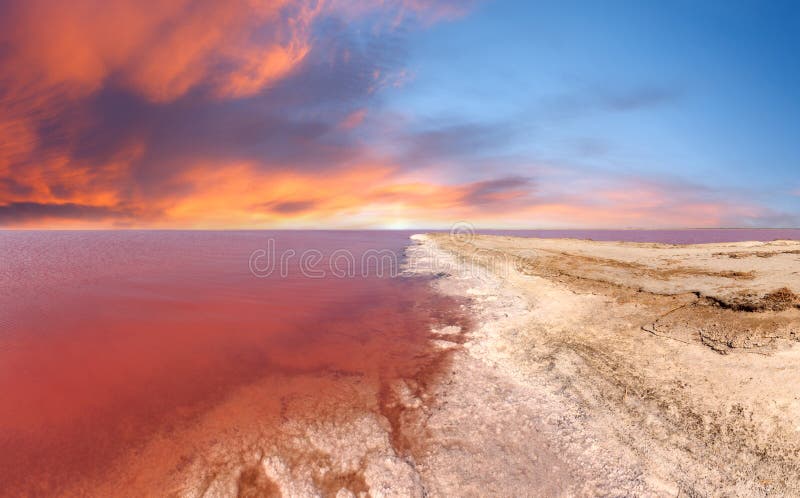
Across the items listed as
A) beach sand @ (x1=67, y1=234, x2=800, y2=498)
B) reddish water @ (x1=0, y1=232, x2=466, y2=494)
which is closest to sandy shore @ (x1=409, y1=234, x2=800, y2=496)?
beach sand @ (x1=67, y1=234, x2=800, y2=498)

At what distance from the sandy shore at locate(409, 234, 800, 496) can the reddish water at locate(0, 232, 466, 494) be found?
2110 mm

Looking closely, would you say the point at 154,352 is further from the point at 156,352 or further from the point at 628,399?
the point at 628,399

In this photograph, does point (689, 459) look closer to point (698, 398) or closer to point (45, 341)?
point (698, 398)

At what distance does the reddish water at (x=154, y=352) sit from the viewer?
5297 mm

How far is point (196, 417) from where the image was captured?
A: 19.0 feet

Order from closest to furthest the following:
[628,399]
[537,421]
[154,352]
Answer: [537,421], [628,399], [154,352]

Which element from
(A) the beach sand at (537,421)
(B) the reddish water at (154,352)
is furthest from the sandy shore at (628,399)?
(B) the reddish water at (154,352)

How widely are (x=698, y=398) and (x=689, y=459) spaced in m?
1.84

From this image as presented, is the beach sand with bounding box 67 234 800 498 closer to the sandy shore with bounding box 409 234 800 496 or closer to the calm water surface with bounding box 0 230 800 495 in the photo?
the sandy shore with bounding box 409 234 800 496

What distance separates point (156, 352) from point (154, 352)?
53mm

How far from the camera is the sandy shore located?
14.2 feet

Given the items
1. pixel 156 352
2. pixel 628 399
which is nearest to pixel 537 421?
pixel 628 399

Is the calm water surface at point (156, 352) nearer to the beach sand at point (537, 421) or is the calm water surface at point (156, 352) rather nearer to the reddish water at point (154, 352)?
the reddish water at point (154, 352)

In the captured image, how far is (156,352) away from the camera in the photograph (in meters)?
8.48
